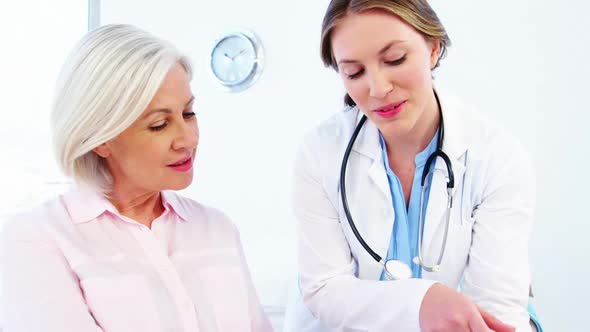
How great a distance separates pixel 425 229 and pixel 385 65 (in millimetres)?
372

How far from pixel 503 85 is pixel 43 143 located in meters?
1.85

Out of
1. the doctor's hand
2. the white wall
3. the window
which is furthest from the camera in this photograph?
the window

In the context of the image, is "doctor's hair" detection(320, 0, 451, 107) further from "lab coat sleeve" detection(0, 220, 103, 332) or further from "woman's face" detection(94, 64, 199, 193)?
"lab coat sleeve" detection(0, 220, 103, 332)

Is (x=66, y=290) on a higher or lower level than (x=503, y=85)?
lower

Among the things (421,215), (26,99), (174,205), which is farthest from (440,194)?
(26,99)

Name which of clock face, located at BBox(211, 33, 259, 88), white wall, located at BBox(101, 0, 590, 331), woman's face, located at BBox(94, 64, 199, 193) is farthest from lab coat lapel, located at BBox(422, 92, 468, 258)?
clock face, located at BBox(211, 33, 259, 88)

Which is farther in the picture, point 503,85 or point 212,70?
point 212,70

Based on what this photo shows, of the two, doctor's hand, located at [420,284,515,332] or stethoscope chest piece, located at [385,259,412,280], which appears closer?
doctor's hand, located at [420,284,515,332]

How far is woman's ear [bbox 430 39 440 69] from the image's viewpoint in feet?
3.63

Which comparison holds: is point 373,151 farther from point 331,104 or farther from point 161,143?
point 331,104

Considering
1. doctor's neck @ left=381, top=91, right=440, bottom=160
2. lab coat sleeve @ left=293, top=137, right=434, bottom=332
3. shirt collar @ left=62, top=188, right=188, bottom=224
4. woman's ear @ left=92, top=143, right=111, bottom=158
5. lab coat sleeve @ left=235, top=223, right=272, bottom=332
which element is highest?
doctor's neck @ left=381, top=91, right=440, bottom=160

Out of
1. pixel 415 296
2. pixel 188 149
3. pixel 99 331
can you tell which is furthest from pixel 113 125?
pixel 415 296

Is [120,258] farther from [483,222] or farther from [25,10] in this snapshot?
[25,10]

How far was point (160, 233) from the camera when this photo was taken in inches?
42.9
